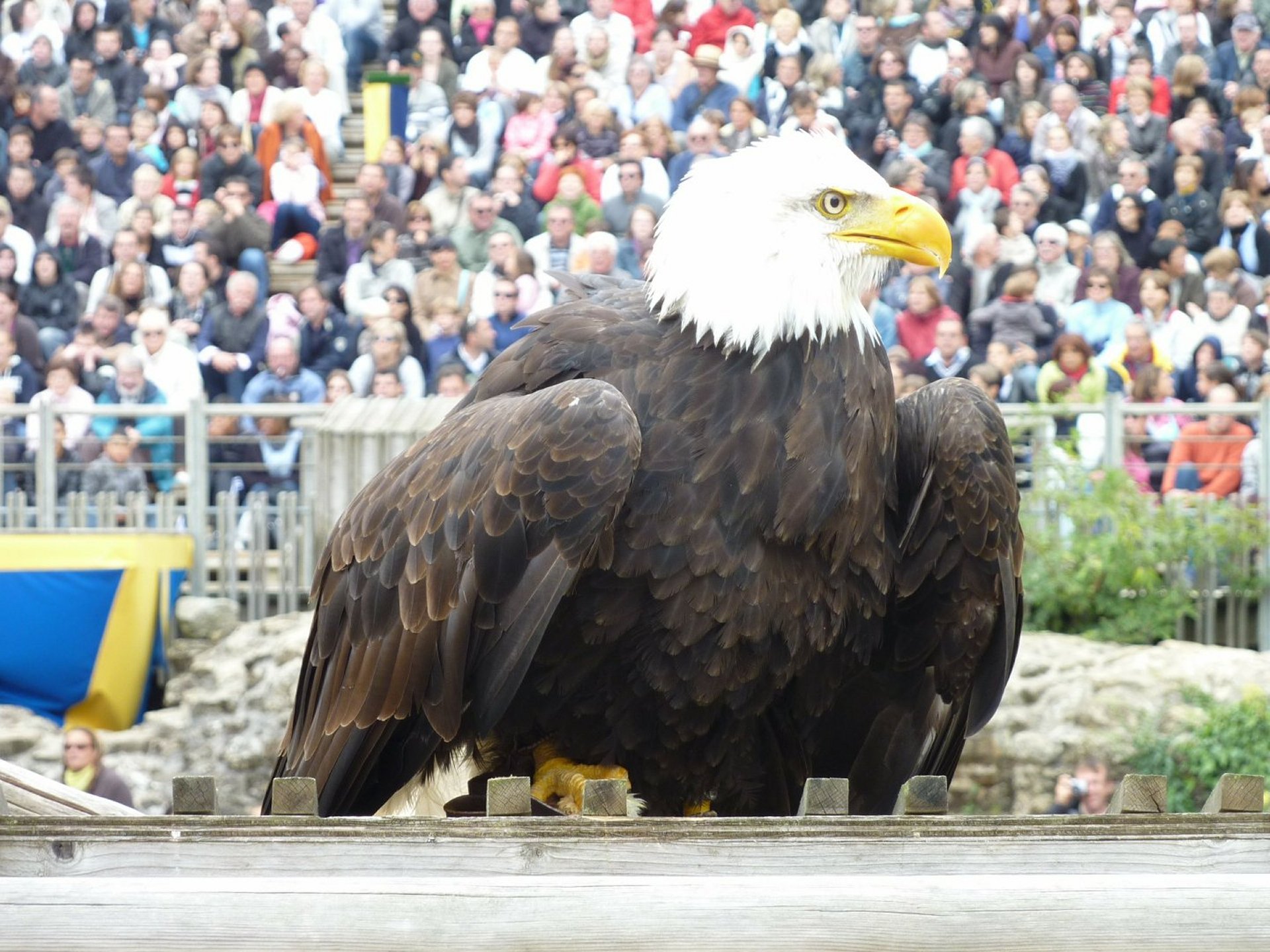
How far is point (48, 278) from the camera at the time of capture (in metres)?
14.4

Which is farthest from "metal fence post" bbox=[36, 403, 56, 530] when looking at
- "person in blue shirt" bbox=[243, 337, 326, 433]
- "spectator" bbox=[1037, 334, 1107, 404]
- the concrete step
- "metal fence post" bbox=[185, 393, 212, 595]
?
"spectator" bbox=[1037, 334, 1107, 404]

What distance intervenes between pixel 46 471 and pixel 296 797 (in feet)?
29.0

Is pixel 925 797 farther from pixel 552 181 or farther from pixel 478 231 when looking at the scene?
pixel 552 181

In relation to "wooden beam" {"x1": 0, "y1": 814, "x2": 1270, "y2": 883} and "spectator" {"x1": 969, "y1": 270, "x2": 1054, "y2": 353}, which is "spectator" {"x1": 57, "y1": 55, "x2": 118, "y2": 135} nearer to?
"spectator" {"x1": 969, "y1": 270, "x2": 1054, "y2": 353}

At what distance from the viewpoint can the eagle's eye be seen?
524 cm

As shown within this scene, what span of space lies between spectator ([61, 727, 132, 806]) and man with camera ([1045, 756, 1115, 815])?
188 inches

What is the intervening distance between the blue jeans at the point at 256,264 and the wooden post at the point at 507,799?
1090 centimetres

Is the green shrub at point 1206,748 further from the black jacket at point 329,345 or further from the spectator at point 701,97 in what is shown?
the spectator at point 701,97

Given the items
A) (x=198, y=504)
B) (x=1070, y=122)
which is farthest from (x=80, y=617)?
(x=1070, y=122)

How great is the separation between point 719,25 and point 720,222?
36.1ft

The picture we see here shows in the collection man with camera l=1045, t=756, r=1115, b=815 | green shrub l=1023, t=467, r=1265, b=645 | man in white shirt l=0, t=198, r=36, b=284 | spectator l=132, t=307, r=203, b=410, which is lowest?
man with camera l=1045, t=756, r=1115, b=815

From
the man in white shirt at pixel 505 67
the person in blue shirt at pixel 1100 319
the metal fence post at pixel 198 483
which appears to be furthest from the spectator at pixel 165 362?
the person in blue shirt at pixel 1100 319

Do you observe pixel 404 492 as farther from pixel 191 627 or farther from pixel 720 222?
pixel 191 627

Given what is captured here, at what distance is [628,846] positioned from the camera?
3.62m
